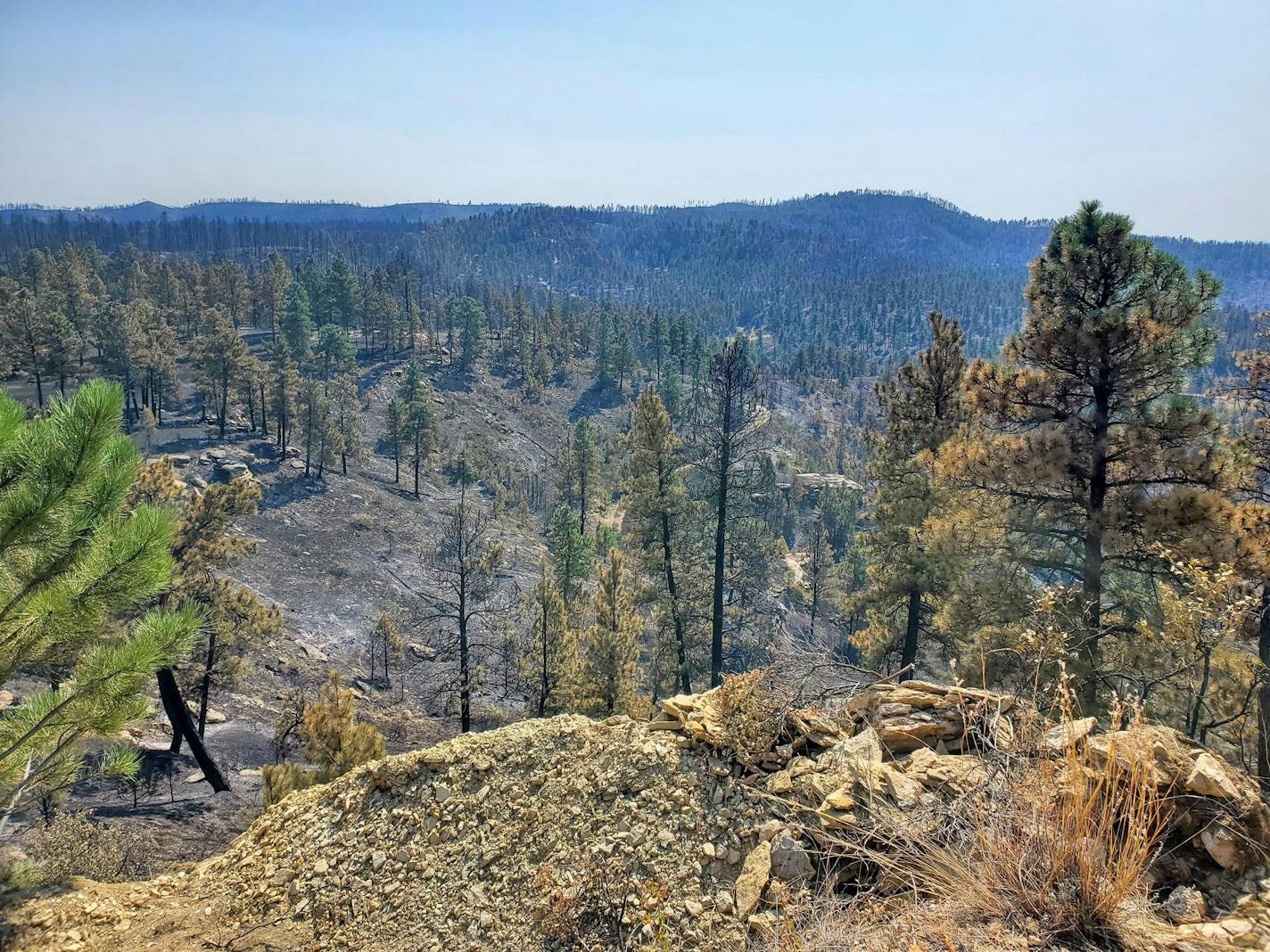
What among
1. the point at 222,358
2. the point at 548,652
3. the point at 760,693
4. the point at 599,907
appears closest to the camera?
the point at 599,907

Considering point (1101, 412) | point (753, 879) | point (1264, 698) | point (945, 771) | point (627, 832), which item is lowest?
point (1264, 698)

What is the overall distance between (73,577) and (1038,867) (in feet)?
18.7

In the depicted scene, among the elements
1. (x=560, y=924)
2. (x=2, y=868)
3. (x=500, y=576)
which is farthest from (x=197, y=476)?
(x=560, y=924)

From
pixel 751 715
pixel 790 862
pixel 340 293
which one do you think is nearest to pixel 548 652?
pixel 751 715

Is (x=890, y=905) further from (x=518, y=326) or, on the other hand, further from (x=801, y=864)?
(x=518, y=326)

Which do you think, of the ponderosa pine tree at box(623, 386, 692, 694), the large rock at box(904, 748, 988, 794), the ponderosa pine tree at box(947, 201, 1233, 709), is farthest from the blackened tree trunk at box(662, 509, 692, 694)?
the large rock at box(904, 748, 988, 794)

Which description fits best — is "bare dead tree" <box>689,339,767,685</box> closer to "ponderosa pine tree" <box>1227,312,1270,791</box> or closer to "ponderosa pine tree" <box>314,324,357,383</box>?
"ponderosa pine tree" <box>1227,312,1270,791</box>

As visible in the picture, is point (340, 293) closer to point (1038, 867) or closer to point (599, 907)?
point (599, 907)

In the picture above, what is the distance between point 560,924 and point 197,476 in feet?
146

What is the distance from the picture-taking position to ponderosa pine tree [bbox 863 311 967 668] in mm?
12688

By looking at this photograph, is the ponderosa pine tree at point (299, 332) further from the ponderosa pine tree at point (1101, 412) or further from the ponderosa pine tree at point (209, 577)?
the ponderosa pine tree at point (1101, 412)

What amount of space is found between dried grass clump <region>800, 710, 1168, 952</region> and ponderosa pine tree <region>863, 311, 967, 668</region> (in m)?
9.70

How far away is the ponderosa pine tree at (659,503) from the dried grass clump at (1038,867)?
1298cm

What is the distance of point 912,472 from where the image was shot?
12.9 m
